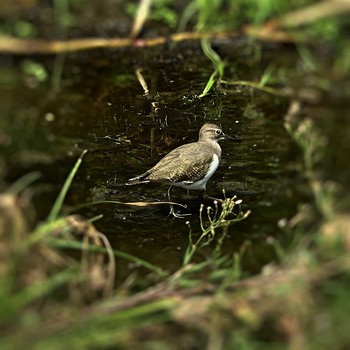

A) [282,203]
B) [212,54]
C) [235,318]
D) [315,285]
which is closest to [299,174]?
[282,203]

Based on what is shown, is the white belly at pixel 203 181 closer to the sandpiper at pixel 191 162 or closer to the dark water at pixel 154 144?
→ the sandpiper at pixel 191 162

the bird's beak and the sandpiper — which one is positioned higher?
the bird's beak

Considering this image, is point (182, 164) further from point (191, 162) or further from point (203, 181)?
point (203, 181)

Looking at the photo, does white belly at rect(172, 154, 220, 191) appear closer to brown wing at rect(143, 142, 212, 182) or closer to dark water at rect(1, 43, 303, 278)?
brown wing at rect(143, 142, 212, 182)

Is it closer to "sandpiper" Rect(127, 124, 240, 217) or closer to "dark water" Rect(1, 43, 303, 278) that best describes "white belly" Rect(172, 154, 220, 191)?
"sandpiper" Rect(127, 124, 240, 217)

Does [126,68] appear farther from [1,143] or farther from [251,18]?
[251,18]

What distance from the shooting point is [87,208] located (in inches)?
143

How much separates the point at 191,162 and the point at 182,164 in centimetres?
4

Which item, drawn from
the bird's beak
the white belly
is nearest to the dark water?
the bird's beak

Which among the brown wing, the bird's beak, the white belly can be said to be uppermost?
the bird's beak

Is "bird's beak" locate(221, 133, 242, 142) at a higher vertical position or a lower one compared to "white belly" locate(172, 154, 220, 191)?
higher

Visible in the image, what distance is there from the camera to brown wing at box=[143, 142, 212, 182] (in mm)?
2973

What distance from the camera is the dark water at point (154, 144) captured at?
3039 millimetres

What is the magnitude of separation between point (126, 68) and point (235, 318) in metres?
1.49
